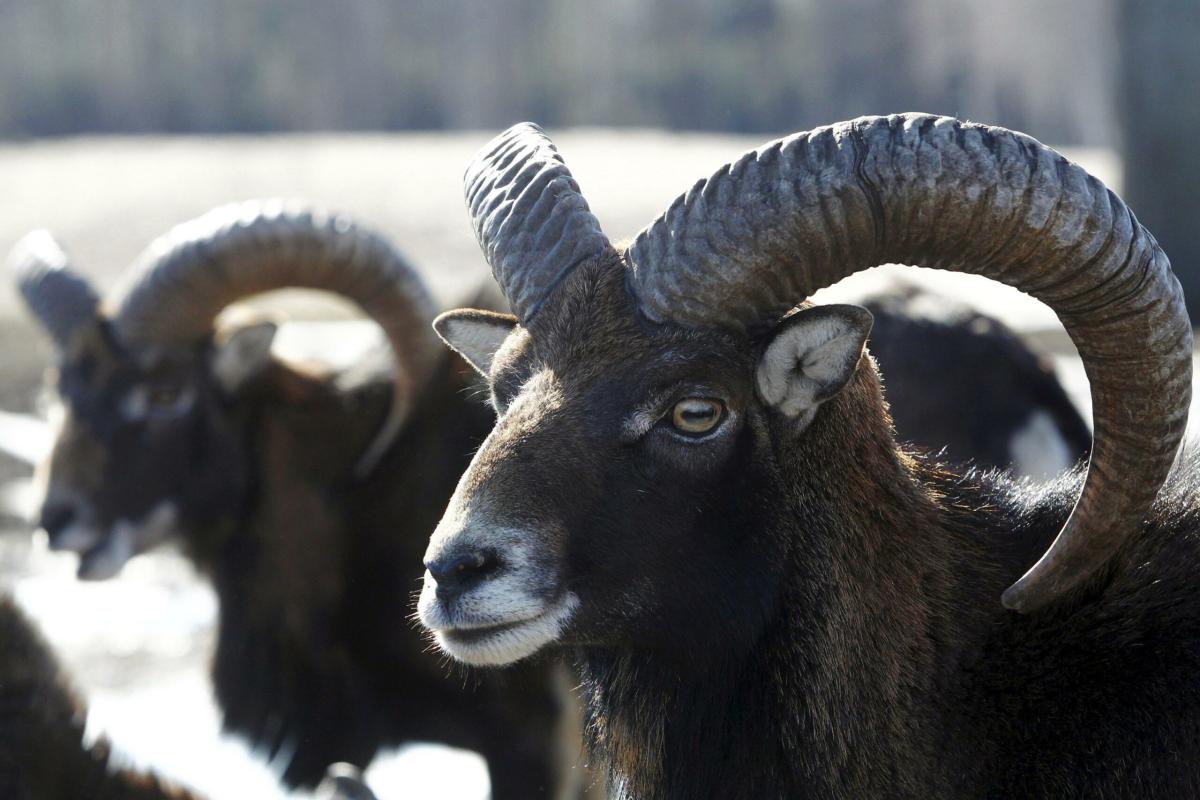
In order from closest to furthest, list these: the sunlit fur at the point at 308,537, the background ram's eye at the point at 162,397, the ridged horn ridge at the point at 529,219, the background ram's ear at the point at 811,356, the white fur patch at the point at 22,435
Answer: the background ram's ear at the point at 811,356 → the ridged horn ridge at the point at 529,219 → the sunlit fur at the point at 308,537 → the background ram's eye at the point at 162,397 → the white fur patch at the point at 22,435

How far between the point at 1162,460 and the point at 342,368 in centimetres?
469

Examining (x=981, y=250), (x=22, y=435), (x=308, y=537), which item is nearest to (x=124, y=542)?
(x=308, y=537)

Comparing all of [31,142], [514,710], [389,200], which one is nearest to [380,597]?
[514,710]

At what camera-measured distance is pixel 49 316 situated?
273 inches

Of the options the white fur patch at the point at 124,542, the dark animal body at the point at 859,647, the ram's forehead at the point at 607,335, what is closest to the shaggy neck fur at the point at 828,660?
the dark animal body at the point at 859,647

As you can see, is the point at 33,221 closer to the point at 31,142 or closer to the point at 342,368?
the point at 31,142

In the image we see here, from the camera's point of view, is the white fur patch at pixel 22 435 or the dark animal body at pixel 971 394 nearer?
the dark animal body at pixel 971 394

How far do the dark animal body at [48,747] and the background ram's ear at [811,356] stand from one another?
204cm

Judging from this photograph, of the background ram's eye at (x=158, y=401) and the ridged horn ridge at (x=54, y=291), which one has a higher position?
the ridged horn ridge at (x=54, y=291)

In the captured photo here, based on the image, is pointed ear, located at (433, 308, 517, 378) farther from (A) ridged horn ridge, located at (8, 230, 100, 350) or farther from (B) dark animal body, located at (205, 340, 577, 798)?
(A) ridged horn ridge, located at (8, 230, 100, 350)

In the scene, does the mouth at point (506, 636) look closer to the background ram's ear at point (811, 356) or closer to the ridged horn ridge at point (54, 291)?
the background ram's ear at point (811, 356)

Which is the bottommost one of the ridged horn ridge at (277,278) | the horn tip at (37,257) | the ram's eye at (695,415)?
the horn tip at (37,257)

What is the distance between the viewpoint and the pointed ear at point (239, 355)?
269 inches

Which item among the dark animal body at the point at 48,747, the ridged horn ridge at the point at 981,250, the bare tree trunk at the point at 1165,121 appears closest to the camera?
the ridged horn ridge at the point at 981,250
